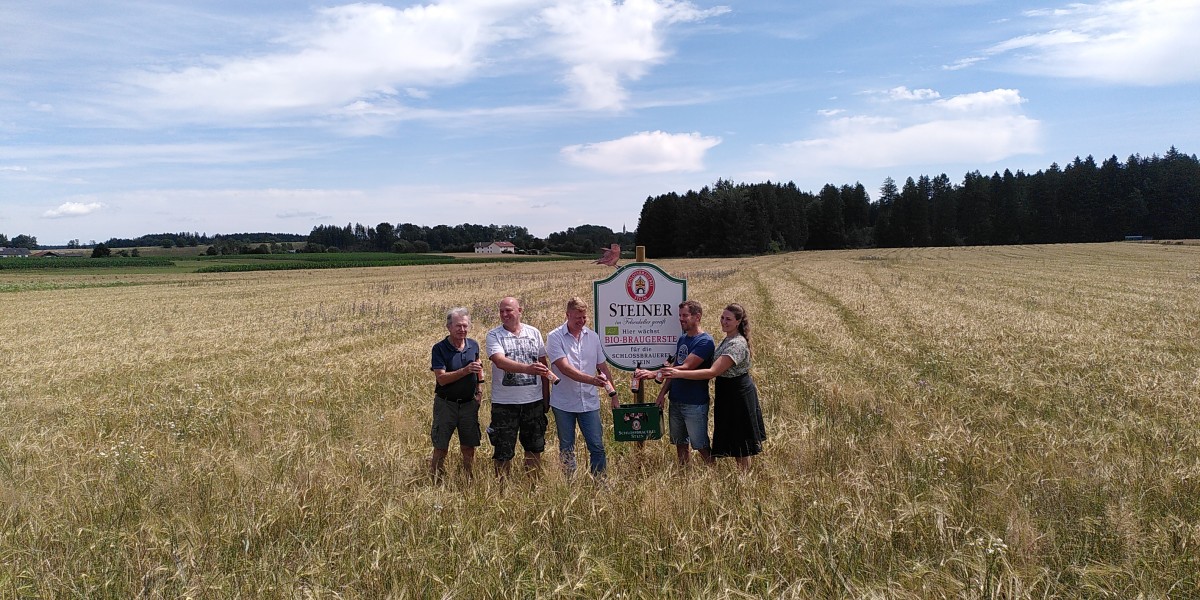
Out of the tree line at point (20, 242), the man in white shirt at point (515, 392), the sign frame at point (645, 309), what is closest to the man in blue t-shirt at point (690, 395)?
the sign frame at point (645, 309)

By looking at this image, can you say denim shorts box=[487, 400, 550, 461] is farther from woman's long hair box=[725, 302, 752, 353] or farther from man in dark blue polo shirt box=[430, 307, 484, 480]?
woman's long hair box=[725, 302, 752, 353]

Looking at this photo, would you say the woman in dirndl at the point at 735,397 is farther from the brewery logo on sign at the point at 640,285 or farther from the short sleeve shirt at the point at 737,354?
the brewery logo on sign at the point at 640,285

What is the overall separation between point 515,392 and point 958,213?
131m

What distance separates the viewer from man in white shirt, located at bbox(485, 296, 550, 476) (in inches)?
225

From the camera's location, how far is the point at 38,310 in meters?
27.2

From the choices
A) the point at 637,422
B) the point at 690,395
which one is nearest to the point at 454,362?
the point at 637,422

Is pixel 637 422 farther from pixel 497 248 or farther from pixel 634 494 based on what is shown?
pixel 497 248

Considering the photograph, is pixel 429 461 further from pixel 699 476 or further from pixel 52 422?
pixel 52 422

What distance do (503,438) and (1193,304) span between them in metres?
23.6

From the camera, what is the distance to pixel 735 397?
227 inches

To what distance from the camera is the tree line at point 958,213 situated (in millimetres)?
99812

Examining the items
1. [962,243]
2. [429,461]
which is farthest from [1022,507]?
[962,243]

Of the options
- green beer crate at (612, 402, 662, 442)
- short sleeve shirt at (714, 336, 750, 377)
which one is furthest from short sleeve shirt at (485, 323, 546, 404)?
→ short sleeve shirt at (714, 336, 750, 377)

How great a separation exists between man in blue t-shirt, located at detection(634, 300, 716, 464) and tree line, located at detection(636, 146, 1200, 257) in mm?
95162
